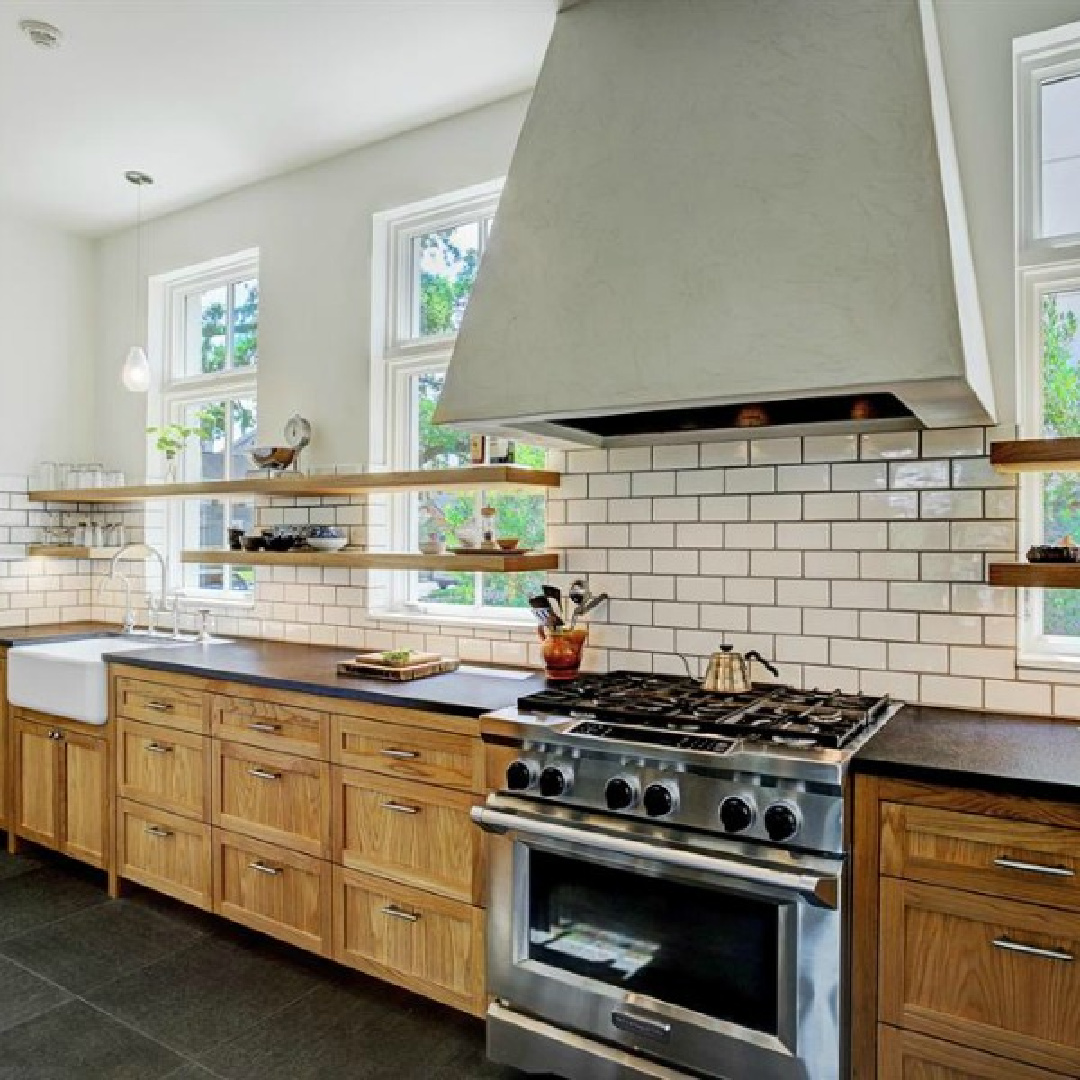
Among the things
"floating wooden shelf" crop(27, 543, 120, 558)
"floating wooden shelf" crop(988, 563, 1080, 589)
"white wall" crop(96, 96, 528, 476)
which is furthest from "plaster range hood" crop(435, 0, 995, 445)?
"floating wooden shelf" crop(27, 543, 120, 558)

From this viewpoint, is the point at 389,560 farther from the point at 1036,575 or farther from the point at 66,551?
the point at 66,551

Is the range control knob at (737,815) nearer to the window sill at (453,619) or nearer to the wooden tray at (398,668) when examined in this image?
the wooden tray at (398,668)

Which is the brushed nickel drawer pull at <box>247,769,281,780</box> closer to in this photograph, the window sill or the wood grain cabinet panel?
the wood grain cabinet panel

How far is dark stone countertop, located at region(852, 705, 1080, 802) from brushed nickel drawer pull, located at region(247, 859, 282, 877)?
189 centimetres

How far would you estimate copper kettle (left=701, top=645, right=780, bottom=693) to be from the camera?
2406 mm

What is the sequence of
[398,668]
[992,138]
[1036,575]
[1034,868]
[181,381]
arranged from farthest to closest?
[181,381], [398,668], [992,138], [1036,575], [1034,868]

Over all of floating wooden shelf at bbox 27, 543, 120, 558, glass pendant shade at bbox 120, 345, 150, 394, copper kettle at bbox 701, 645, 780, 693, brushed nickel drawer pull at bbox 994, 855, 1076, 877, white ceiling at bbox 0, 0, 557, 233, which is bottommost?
brushed nickel drawer pull at bbox 994, 855, 1076, 877

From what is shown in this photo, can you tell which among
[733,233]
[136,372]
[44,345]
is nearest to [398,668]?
[733,233]

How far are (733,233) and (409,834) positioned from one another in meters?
1.83

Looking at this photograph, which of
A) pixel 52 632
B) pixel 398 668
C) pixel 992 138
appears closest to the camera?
pixel 992 138

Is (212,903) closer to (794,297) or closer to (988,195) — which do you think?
(794,297)

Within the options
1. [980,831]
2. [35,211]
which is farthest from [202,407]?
[980,831]

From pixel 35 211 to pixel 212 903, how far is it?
3493 millimetres

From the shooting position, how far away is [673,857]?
1.90 meters
